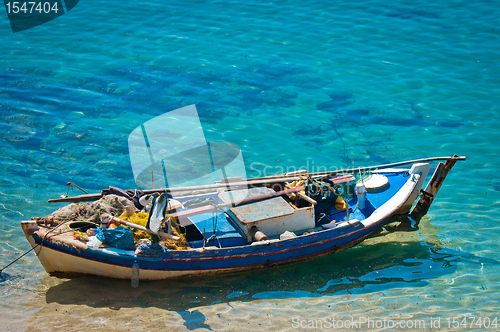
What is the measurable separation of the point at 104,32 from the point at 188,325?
1997 cm

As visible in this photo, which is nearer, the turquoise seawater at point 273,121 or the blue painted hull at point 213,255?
the blue painted hull at point 213,255

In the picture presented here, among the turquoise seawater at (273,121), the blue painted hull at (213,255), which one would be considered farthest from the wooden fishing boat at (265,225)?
the turquoise seawater at (273,121)

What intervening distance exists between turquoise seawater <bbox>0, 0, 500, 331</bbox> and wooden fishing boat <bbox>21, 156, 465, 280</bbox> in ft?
1.72

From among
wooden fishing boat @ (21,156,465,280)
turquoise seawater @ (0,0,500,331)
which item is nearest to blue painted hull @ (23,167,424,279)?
wooden fishing boat @ (21,156,465,280)

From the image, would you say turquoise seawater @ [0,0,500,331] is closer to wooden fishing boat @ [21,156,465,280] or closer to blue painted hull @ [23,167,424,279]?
blue painted hull @ [23,167,424,279]

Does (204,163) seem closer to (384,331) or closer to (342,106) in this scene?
(342,106)

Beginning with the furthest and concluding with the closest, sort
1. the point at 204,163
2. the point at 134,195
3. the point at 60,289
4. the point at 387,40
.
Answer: the point at 387,40 → the point at 204,163 → the point at 134,195 → the point at 60,289

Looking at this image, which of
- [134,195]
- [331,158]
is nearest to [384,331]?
[134,195]

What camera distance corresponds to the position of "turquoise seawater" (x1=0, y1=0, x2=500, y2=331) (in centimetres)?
915

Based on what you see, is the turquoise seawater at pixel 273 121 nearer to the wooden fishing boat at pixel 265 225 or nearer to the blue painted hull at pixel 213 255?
the blue painted hull at pixel 213 255

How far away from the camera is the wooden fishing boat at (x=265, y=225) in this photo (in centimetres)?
911

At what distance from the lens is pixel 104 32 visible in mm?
23500

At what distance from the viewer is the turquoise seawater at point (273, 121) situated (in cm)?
915

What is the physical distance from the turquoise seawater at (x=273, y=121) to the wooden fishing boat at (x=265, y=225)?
0.53 m
